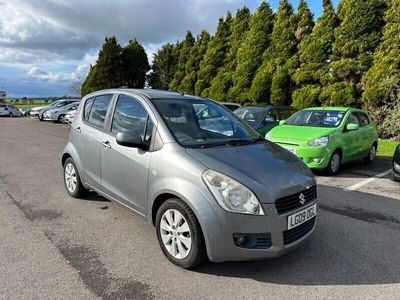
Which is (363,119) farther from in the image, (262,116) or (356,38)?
(356,38)

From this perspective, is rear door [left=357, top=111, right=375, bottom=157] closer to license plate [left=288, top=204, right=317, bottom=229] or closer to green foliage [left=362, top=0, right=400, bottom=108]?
green foliage [left=362, top=0, right=400, bottom=108]

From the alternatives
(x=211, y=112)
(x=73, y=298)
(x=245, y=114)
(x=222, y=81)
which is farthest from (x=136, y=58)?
(x=73, y=298)

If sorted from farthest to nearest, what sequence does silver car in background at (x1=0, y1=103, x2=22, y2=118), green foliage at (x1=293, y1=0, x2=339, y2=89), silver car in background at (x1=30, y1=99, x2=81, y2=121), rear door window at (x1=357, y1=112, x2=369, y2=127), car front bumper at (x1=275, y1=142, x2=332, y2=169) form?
silver car in background at (x1=0, y1=103, x2=22, y2=118) < silver car in background at (x1=30, y1=99, x2=81, y2=121) < green foliage at (x1=293, y1=0, x2=339, y2=89) < rear door window at (x1=357, y1=112, x2=369, y2=127) < car front bumper at (x1=275, y1=142, x2=332, y2=169)

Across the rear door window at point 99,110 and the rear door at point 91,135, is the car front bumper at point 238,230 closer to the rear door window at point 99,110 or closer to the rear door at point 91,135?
the rear door at point 91,135

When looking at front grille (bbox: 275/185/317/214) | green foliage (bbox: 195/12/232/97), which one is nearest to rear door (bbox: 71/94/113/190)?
front grille (bbox: 275/185/317/214)

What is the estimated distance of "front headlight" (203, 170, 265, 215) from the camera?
10.3ft

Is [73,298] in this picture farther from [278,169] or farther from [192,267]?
[278,169]

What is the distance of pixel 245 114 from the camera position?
11.0 metres

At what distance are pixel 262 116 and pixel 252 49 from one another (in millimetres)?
9280

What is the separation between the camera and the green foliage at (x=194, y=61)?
23.6m

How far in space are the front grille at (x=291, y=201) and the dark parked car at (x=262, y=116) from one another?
6.63 metres

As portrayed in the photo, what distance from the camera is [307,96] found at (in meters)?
15.8

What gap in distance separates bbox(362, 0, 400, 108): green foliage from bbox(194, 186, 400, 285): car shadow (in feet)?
31.8

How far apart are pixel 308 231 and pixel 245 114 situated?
7.58 m
